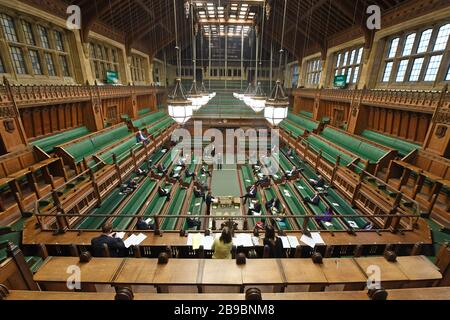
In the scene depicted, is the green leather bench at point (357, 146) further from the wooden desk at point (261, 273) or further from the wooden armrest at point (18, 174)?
the wooden armrest at point (18, 174)

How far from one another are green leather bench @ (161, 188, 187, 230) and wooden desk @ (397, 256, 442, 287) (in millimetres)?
4862

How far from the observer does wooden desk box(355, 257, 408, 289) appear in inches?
93.1

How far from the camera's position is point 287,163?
10594mm

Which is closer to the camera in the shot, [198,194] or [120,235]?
[120,235]

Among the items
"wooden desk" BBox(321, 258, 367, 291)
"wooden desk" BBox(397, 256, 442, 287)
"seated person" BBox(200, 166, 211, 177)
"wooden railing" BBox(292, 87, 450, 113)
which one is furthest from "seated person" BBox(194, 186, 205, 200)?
"wooden railing" BBox(292, 87, 450, 113)

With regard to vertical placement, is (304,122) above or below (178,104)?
below

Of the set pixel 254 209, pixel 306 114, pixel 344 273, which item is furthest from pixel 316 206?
pixel 306 114

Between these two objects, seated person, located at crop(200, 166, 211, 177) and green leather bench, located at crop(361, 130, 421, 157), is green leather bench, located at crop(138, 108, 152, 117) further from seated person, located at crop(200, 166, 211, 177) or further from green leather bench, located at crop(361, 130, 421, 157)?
→ green leather bench, located at crop(361, 130, 421, 157)

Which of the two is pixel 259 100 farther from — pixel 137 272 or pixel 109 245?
pixel 137 272

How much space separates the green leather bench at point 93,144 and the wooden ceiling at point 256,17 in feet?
14.8

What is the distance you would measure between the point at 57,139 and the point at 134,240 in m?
6.44

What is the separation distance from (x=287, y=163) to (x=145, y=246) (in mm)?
8372

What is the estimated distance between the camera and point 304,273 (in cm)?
246

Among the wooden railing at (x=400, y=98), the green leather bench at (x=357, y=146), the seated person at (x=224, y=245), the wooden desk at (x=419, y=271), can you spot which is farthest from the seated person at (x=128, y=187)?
the wooden railing at (x=400, y=98)
